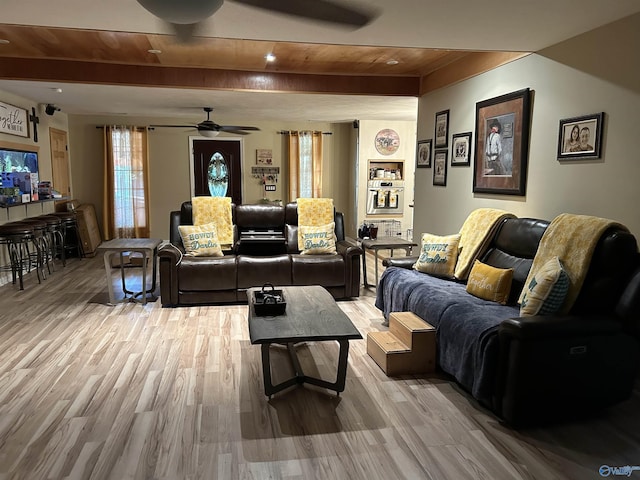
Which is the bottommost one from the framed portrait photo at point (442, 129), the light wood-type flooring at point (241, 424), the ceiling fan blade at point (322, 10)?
the light wood-type flooring at point (241, 424)

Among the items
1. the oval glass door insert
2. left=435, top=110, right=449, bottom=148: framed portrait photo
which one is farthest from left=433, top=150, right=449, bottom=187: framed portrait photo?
the oval glass door insert

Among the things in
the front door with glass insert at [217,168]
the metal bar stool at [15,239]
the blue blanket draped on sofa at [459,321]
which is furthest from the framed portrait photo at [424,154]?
the metal bar stool at [15,239]

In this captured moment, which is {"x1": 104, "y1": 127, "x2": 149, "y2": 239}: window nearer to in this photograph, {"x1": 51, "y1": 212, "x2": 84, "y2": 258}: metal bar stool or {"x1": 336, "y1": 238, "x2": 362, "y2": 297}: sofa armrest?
{"x1": 51, "y1": 212, "x2": 84, "y2": 258}: metal bar stool

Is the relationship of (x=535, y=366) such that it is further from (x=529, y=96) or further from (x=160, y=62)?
(x=160, y=62)

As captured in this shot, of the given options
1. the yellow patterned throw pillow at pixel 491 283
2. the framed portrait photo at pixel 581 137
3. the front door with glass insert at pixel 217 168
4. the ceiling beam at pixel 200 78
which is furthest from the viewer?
the front door with glass insert at pixel 217 168

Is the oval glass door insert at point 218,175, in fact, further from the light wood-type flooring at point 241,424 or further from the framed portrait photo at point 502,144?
the framed portrait photo at point 502,144

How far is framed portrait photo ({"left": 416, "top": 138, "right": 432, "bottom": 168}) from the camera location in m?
5.41

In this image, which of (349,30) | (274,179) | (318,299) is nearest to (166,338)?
(318,299)

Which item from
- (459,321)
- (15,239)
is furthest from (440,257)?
(15,239)

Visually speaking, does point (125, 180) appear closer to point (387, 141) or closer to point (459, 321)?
point (387, 141)

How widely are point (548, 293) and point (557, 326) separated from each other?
261mm

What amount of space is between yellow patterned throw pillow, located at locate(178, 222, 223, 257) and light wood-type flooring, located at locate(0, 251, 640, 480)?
4.26 feet

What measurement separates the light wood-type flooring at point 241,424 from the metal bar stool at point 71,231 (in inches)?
142

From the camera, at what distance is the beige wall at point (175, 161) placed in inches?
325
